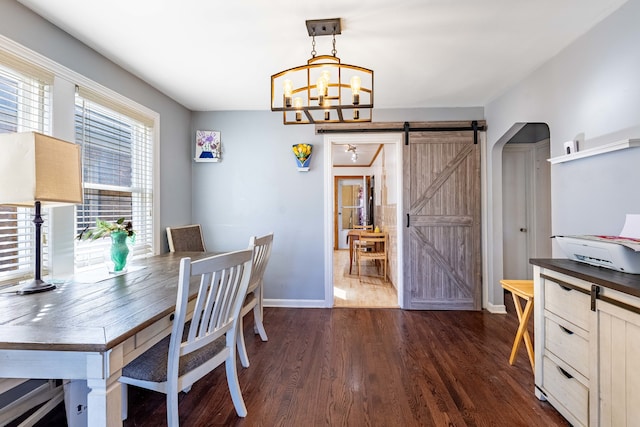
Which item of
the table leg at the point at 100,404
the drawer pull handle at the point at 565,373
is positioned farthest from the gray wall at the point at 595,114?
the table leg at the point at 100,404

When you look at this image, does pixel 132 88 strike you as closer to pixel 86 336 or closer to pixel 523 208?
pixel 86 336

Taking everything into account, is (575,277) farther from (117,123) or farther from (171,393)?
(117,123)

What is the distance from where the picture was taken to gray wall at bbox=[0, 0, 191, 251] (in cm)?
169

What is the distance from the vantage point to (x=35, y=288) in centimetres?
150

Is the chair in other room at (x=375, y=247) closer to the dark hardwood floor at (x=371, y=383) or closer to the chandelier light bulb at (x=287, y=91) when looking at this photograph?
the dark hardwood floor at (x=371, y=383)

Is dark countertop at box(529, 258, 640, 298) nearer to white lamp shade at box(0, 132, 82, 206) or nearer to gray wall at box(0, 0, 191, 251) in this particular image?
white lamp shade at box(0, 132, 82, 206)

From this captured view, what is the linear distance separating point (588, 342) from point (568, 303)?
20 cm

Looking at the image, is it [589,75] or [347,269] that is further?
[347,269]

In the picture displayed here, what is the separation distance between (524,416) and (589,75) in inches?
85.3

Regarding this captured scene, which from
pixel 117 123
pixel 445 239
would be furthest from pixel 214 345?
pixel 445 239

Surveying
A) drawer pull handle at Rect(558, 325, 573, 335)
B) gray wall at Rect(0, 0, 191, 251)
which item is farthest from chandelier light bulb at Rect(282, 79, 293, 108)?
drawer pull handle at Rect(558, 325, 573, 335)

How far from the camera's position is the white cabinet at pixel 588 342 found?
1176 millimetres

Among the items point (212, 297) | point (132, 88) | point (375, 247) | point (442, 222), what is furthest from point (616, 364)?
point (375, 247)

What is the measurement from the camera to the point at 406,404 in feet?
5.80
